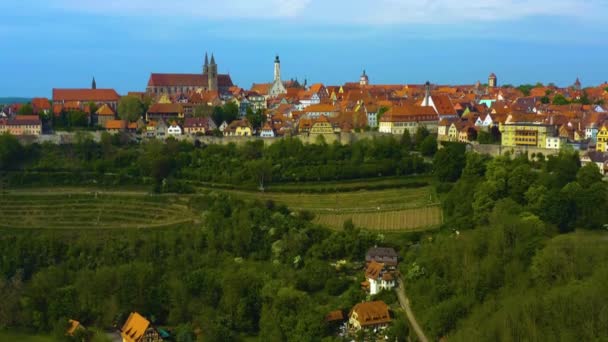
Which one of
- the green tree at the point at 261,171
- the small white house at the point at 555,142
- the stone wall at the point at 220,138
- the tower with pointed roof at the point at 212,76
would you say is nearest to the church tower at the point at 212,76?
the tower with pointed roof at the point at 212,76

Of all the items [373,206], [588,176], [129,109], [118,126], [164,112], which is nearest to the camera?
[588,176]

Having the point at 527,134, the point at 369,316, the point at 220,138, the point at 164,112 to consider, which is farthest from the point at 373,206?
the point at 164,112

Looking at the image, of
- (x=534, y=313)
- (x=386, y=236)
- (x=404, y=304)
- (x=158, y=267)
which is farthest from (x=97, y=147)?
(x=534, y=313)

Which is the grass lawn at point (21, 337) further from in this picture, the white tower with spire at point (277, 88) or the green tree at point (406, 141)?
the white tower with spire at point (277, 88)

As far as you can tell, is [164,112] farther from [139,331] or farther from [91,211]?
[139,331]

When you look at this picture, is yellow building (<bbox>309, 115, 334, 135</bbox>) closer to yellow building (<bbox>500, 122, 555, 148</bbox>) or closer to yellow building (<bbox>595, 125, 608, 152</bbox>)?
yellow building (<bbox>500, 122, 555, 148</bbox>)

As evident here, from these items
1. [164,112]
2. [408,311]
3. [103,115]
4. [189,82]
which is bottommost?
[408,311]

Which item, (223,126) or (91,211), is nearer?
(91,211)
